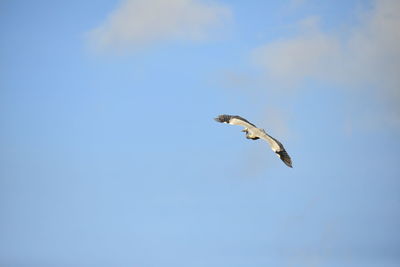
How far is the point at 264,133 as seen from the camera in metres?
98.9

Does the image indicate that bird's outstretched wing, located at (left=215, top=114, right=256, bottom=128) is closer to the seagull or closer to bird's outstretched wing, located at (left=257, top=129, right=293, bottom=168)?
the seagull

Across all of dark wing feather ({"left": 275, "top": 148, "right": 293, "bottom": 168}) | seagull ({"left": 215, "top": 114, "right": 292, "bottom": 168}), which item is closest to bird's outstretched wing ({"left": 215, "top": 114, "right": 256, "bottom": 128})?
seagull ({"left": 215, "top": 114, "right": 292, "bottom": 168})

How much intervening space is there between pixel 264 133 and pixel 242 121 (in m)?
2.68

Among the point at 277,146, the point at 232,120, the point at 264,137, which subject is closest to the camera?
the point at 277,146

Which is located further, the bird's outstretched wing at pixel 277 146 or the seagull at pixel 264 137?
the seagull at pixel 264 137

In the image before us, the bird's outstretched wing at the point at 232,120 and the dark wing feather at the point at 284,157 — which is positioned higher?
the bird's outstretched wing at the point at 232,120

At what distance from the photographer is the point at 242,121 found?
328 ft

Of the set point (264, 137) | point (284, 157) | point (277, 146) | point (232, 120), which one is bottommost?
point (284, 157)

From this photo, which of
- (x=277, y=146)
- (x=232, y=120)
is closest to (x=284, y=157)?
(x=277, y=146)

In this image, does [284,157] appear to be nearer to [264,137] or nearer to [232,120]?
[264,137]

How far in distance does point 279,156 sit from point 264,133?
9.35 ft

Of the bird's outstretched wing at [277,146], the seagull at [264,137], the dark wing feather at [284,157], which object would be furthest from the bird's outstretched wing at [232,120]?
the dark wing feather at [284,157]

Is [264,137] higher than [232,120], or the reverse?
[232,120]

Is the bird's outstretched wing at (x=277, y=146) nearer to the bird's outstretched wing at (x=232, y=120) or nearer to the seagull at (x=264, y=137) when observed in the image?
the seagull at (x=264, y=137)
